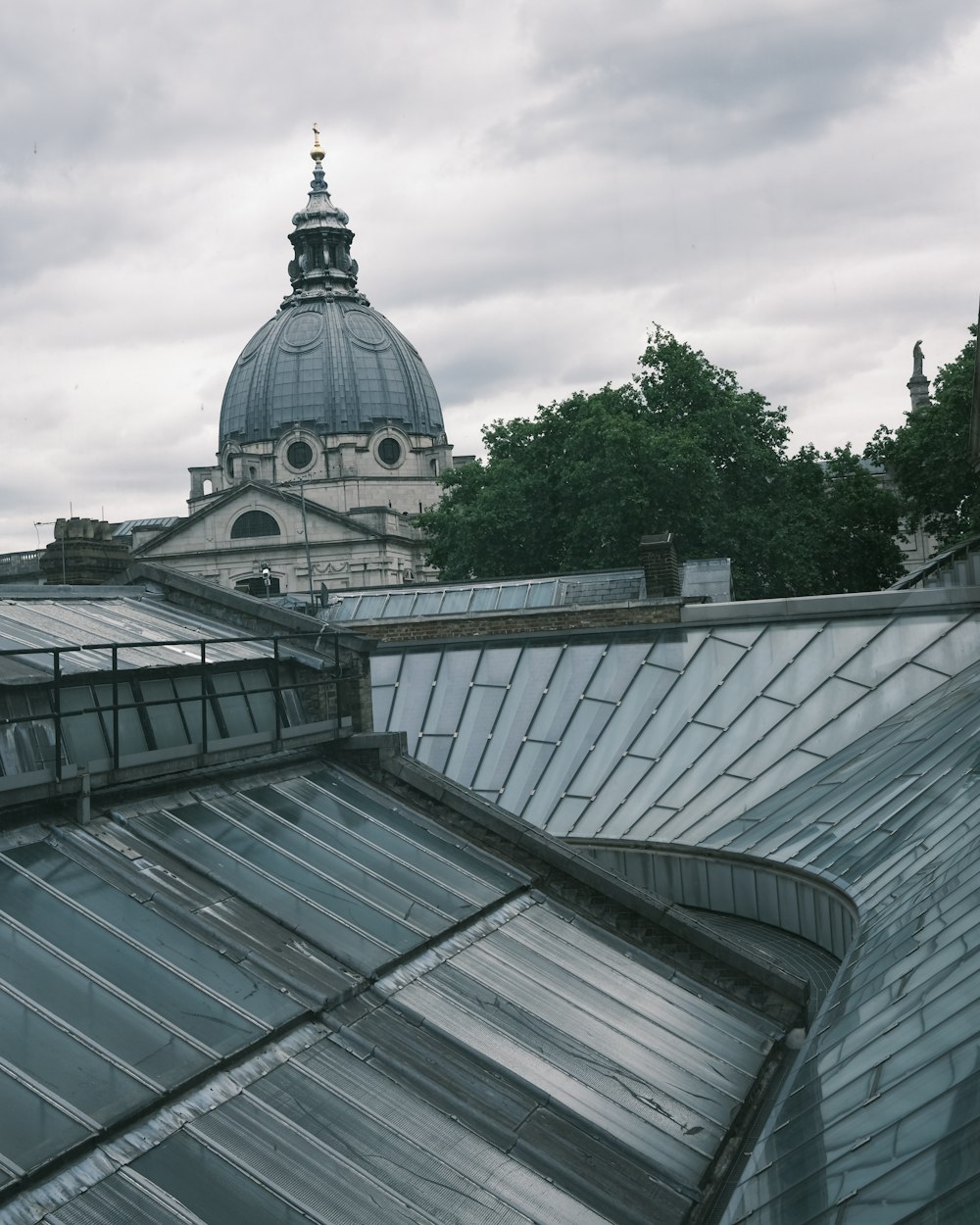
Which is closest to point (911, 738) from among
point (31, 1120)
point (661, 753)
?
point (661, 753)

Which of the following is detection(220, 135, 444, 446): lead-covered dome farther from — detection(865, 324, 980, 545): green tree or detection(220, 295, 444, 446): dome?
detection(865, 324, 980, 545): green tree

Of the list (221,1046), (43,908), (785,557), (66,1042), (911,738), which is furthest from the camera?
(785,557)

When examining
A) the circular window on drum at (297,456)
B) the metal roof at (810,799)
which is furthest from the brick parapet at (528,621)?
the circular window on drum at (297,456)

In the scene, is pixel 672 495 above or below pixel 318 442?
below

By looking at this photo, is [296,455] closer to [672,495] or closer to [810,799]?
[672,495]

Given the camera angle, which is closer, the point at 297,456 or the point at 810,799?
the point at 810,799

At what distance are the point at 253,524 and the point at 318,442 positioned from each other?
15165 mm

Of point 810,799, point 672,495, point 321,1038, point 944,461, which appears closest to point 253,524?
point 672,495

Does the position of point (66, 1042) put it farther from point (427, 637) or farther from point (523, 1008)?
point (427, 637)

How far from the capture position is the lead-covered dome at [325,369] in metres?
119

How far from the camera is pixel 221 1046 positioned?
32.1 feet

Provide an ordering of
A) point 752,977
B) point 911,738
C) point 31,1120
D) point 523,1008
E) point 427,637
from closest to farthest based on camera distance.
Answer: point 31,1120
point 523,1008
point 752,977
point 911,738
point 427,637

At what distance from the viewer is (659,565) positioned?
99.6ft

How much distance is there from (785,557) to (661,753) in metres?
37.4
